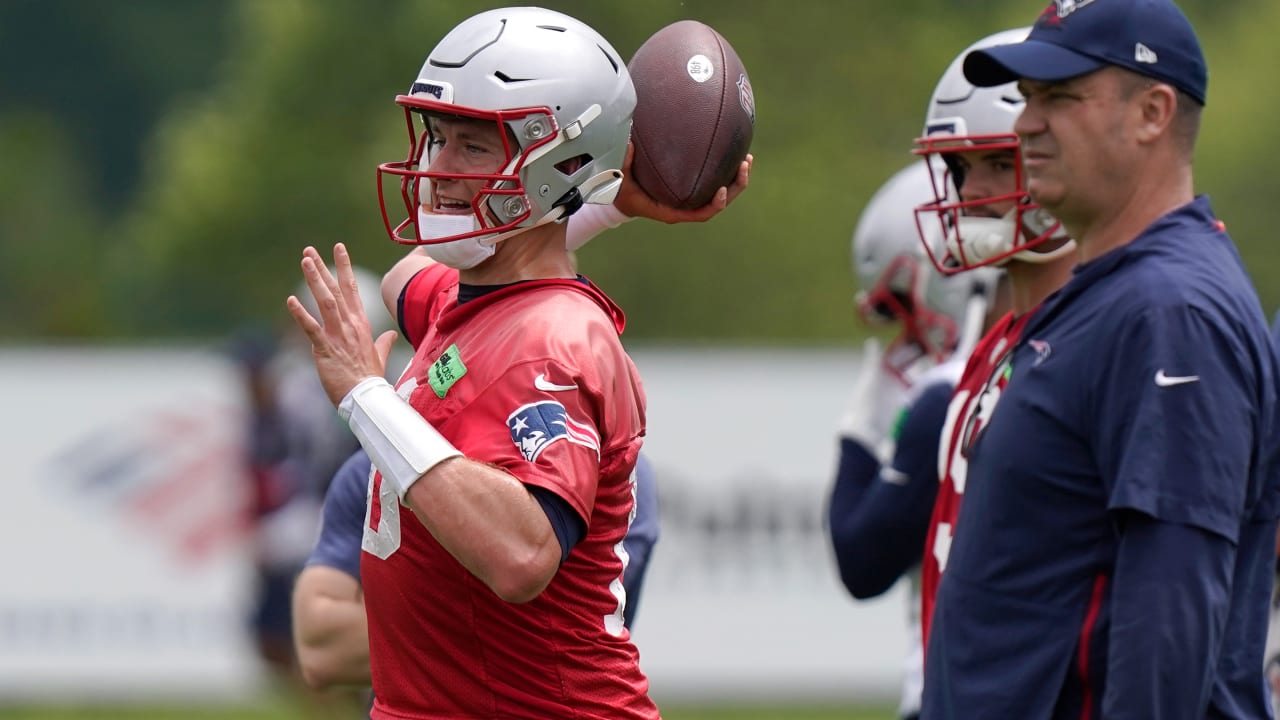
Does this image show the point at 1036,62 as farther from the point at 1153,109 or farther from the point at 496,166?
the point at 496,166

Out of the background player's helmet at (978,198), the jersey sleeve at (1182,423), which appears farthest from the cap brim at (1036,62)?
the background player's helmet at (978,198)

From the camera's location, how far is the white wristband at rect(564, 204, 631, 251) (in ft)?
12.7

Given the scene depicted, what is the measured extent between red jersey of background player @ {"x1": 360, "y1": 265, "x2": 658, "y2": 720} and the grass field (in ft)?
26.7

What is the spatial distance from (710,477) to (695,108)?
8.60 metres

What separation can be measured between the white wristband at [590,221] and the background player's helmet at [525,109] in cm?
30

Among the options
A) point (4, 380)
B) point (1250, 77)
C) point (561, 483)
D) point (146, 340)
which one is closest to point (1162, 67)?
point (561, 483)

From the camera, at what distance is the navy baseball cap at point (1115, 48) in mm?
3135

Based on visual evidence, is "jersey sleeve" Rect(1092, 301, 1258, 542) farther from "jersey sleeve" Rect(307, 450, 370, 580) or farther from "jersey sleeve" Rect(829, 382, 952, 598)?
"jersey sleeve" Rect(307, 450, 370, 580)

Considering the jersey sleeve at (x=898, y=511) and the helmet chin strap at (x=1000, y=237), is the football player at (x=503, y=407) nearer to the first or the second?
the helmet chin strap at (x=1000, y=237)

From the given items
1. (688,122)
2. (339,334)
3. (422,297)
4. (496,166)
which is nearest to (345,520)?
(422,297)

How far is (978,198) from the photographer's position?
13.8 feet

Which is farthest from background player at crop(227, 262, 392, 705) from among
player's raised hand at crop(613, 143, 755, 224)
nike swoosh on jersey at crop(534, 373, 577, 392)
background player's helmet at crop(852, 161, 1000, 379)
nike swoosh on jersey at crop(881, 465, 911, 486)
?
nike swoosh on jersey at crop(534, 373, 577, 392)

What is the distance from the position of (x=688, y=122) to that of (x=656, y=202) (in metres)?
0.16

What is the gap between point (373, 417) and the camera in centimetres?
319
